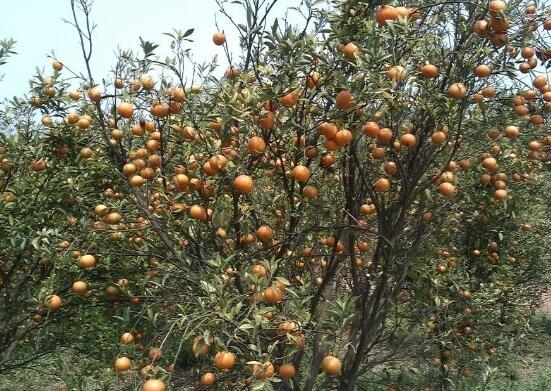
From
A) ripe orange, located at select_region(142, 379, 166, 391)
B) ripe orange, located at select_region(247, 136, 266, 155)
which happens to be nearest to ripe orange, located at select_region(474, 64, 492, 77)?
ripe orange, located at select_region(247, 136, 266, 155)

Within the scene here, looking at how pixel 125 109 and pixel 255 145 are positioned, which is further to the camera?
pixel 125 109

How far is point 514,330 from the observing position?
525cm

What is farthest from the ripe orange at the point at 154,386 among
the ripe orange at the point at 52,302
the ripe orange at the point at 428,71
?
the ripe orange at the point at 428,71

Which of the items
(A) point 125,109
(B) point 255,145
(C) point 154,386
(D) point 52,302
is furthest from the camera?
(D) point 52,302

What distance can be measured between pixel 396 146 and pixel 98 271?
1.95 metres

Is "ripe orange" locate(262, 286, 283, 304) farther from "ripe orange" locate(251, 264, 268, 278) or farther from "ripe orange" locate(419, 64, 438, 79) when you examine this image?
"ripe orange" locate(419, 64, 438, 79)

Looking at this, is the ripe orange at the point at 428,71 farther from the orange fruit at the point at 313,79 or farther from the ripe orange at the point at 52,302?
the ripe orange at the point at 52,302

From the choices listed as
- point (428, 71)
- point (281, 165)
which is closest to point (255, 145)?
point (281, 165)

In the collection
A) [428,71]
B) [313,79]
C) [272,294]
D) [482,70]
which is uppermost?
[482,70]

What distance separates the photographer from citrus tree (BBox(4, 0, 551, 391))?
2.06 meters

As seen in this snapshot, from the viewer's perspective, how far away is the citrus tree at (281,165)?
2.06 m

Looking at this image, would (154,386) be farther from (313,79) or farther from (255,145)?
(313,79)

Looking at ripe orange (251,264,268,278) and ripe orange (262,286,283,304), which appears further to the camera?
ripe orange (251,264,268,278)

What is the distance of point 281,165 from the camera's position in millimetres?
2473
